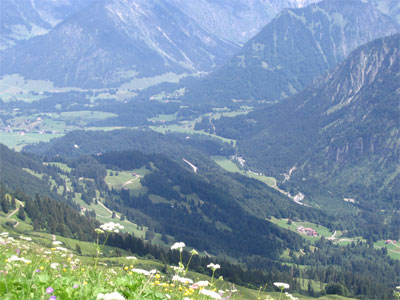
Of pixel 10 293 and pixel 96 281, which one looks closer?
pixel 10 293

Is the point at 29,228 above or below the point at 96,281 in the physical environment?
below

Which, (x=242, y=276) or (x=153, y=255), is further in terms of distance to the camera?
(x=153, y=255)

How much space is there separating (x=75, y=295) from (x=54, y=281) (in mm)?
1678

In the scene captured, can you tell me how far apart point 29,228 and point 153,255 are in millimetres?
45579

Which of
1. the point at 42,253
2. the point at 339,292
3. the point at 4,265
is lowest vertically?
the point at 339,292

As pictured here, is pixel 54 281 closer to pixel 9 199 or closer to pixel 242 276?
pixel 242 276

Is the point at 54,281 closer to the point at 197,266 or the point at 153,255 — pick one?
the point at 197,266

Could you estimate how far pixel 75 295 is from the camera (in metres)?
16.2

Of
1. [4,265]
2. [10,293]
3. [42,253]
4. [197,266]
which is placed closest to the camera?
[10,293]

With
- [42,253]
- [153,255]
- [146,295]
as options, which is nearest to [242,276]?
[153,255]

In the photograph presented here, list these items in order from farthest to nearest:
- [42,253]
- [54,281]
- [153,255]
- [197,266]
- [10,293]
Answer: [153,255] < [197,266] < [42,253] < [54,281] < [10,293]

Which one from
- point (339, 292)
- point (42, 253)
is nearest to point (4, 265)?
point (42, 253)

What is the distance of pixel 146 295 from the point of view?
1761cm

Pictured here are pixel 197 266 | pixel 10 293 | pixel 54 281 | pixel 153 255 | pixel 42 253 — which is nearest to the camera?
pixel 10 293
